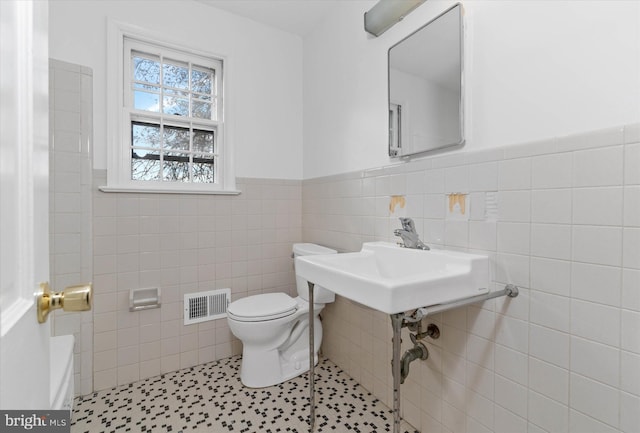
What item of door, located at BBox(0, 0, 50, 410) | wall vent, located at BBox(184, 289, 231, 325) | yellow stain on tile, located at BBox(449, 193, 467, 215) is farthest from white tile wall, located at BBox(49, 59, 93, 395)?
yellow stain on tile, located at BBox(449, 193, 467, 215)

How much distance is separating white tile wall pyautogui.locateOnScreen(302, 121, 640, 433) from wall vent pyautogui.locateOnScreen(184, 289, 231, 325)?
1.34m

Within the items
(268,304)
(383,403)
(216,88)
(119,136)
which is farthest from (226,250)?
(383,403)

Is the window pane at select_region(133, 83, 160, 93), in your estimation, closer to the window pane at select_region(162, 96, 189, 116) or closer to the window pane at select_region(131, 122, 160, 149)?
the window pane at select_region(162, 96, 189, 116)

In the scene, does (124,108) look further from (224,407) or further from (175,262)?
(224,407)

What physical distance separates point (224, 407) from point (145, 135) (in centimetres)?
179

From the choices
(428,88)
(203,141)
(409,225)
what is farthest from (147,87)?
(409,225)

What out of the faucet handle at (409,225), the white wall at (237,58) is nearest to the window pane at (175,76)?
the white wall at (237,58)

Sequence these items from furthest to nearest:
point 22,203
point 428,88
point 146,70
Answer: point 146,70 → point 428,88 → point 22,203

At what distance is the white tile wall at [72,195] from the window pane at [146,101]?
0.85 ft

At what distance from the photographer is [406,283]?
3.20 ft

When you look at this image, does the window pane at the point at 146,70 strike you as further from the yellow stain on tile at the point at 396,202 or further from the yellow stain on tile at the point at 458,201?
the yellow stain on tile at the point at 458,201

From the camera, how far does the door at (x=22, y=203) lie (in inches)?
14.8

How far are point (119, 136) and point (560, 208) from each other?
231 cm

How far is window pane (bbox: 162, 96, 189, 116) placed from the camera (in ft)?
6.96
